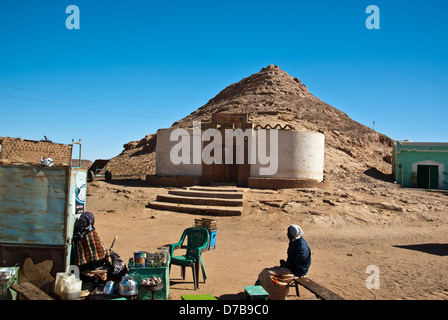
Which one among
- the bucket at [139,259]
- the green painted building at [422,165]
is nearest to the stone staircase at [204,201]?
the bucket at [139,259]

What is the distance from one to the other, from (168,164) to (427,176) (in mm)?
18301

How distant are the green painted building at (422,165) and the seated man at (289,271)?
2280 cm

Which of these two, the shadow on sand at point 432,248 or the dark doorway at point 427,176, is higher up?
the dark doorway at point 427,176

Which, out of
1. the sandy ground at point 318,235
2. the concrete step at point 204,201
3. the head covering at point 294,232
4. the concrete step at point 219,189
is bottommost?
the sandy ground at point 318,235

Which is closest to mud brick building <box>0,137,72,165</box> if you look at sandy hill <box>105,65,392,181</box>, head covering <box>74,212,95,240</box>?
sandy hill <box>105,65,392,181</box>

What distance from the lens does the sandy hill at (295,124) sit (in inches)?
1142

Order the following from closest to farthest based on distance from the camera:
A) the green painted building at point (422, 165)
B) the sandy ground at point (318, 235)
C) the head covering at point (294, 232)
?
the head covering at point (294, 232)
the sandy ground at point (318, 235)
the green painted building at point (422, 165)

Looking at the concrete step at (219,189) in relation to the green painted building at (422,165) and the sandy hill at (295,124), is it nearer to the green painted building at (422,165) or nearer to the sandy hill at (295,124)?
the sandy hill at (295,124)

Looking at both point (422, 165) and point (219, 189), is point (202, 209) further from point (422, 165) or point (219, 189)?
point (422, 165)

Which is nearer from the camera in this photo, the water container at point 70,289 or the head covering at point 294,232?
the water container at point 70,289

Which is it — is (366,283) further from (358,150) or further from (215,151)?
(358,150)

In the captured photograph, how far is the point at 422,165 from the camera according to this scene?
25297 mm
